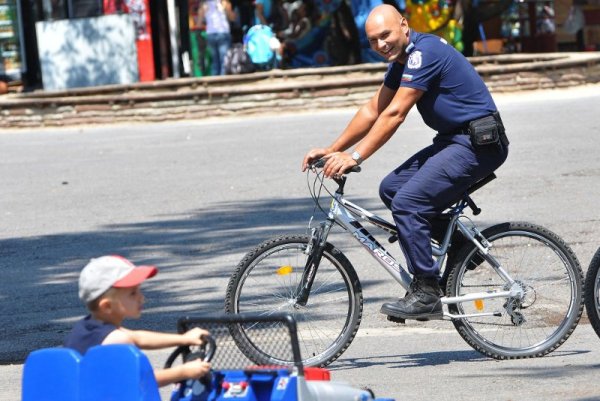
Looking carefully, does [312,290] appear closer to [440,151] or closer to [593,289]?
[440,151]

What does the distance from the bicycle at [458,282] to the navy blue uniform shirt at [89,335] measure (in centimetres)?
227

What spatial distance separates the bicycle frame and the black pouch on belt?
354 mm

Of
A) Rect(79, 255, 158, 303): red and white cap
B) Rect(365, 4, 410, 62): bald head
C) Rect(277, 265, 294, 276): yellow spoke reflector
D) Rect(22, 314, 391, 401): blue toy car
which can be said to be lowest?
Rect(277, 265, 294, 276): yellow spoke reflector

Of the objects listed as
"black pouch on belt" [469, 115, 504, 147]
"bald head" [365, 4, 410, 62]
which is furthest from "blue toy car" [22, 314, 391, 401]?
"bald head" [365, 4, 410, 62]

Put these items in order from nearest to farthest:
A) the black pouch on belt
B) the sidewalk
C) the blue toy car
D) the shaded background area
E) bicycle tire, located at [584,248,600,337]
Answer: the blue toy car, the black pouch on belt, bicycle tire, located at [584,248,600,337], the shaded background area, the sidewalk

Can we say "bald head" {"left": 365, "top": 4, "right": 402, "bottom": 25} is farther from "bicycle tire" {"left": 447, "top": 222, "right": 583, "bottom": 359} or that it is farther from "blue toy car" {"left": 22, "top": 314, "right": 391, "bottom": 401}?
"blue toy car" {"left": 22, "top": 314, "right": 391, "bottom": 401}

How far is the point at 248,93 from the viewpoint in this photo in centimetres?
2244

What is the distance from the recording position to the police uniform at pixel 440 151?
6.72 m

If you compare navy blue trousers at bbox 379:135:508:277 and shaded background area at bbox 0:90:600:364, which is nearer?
navy blue trousers at bbox 379:135:508:277

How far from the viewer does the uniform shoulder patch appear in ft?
22.0

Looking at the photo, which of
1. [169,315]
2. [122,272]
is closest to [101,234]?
[169,315]

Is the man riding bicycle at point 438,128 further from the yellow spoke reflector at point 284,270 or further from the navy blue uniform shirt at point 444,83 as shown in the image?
the yellow spoke reflector at point 284,270

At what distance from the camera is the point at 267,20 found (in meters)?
27.8

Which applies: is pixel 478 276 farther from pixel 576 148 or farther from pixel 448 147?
pixel 576 148
